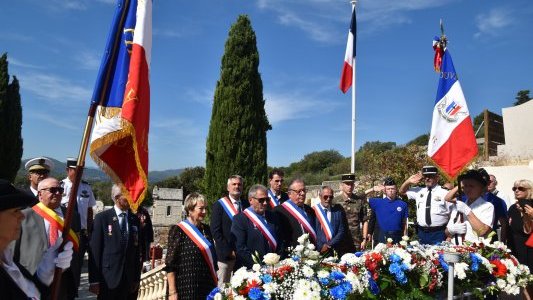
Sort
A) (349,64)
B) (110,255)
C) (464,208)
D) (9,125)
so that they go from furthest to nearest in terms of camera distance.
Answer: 1. (9,125)
2. (349,64)
3. (464,208)
4. (110,255)

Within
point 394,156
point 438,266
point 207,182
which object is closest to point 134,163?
point 438,266

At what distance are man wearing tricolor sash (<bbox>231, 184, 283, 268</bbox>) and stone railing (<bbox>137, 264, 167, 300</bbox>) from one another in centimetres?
198

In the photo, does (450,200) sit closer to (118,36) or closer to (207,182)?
(118,36)

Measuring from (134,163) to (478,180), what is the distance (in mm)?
3736

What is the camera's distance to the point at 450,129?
6.18 metres

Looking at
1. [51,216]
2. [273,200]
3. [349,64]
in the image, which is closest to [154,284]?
[273,200]

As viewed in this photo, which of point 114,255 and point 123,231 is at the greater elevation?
point 123,231

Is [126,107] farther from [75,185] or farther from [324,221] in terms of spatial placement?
[324,221]

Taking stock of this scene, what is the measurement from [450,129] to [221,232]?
3387mm

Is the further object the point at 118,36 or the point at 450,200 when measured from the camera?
the point at 450,200

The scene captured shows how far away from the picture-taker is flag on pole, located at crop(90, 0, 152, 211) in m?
3.40

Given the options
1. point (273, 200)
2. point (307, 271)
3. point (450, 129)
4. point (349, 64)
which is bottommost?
point (307, 271)

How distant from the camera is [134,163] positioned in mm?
3514

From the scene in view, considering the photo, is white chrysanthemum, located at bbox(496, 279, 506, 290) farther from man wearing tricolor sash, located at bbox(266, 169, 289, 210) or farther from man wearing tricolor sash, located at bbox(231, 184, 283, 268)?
man wearing tricolor sash, located at bbox(266, 169, 289, 210)
